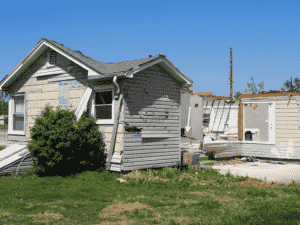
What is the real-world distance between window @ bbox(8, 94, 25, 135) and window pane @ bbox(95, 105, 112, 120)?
4.44m

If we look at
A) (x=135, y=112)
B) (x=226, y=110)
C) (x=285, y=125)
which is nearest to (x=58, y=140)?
(x=135, y=112)

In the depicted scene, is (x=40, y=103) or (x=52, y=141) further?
(x=40, y=103)

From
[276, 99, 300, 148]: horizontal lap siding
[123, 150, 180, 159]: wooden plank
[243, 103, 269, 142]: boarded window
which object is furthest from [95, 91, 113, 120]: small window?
[276, 99, 300, 148]: horizontal lap siding

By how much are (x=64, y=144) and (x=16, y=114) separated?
5.72 meters

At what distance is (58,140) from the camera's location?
30.6ft

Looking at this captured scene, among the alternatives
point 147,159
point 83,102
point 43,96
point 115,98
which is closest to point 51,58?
point 43,96

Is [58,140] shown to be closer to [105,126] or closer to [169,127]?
[105,126]

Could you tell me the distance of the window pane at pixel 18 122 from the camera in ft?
44.9

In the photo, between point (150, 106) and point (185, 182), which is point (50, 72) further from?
point (185, 182)

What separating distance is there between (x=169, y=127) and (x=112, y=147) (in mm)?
2593

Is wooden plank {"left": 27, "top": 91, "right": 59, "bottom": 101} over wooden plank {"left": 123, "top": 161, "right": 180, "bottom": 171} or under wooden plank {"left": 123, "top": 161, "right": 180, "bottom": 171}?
over

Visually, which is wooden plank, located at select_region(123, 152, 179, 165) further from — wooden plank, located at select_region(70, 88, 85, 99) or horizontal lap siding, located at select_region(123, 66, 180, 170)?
wooden plank, located at select_region(70, 88, 85, 99)

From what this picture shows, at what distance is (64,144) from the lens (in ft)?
30.4

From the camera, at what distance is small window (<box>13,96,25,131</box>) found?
44.9ft
